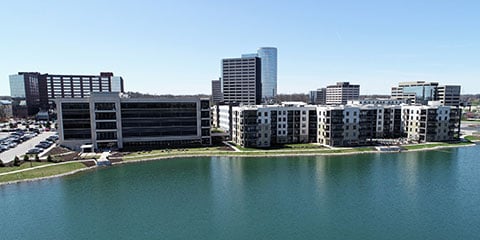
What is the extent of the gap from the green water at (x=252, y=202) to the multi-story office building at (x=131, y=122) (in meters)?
16.6

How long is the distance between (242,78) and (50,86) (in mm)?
118815

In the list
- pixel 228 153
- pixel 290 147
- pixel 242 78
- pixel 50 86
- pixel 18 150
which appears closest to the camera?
pixel 228 153

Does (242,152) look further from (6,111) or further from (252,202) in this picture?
(6,111)

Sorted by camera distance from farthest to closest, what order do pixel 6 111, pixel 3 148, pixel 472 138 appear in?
pixel 6 111 < pixel 472 138 < pixel 3 148

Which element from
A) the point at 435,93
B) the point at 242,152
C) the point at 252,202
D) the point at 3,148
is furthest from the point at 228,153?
the point at 435,93

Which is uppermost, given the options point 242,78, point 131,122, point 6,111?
point 242,78

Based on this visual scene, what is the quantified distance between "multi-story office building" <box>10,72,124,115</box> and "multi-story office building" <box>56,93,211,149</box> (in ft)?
369

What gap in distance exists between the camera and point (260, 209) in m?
39.7

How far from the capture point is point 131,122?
252 feet

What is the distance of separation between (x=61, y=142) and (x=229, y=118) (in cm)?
4894

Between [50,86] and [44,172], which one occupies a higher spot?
[50,86]

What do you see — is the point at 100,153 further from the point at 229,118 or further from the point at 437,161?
the point at 437,161

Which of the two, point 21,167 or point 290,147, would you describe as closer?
point 21,167

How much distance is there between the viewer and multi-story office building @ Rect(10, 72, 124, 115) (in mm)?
174125
